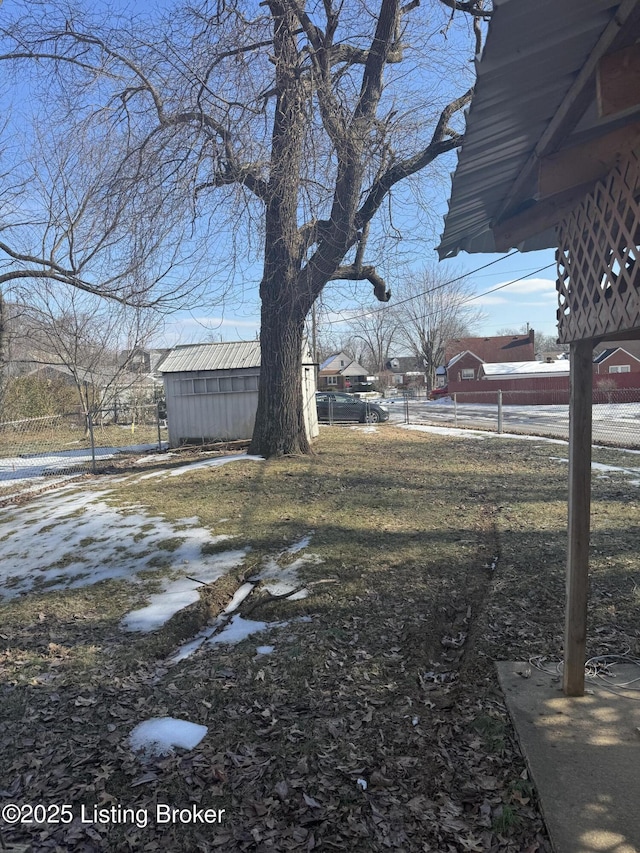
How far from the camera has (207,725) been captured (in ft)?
9.17

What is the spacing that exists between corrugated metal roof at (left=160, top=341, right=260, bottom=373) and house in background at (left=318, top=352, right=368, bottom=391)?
43.7 metres

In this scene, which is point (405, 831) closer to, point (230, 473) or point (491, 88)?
point (491, 88)

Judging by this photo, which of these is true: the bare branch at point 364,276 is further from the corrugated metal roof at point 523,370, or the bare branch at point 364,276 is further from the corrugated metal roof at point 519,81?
the corrugated metal roof at point 523,370

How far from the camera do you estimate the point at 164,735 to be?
2.72 metres

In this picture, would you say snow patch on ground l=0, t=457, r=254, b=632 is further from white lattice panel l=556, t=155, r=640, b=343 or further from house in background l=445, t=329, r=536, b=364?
house in background l=445, t=329, r=536, b=364

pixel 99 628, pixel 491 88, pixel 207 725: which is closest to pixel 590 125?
pixel 491 88

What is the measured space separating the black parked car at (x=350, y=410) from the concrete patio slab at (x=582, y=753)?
2018 cm

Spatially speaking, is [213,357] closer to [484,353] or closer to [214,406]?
[214,406]

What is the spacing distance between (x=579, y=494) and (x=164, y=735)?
2347mm

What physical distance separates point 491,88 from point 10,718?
3676 millimetres

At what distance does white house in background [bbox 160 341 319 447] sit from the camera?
15.5 meters

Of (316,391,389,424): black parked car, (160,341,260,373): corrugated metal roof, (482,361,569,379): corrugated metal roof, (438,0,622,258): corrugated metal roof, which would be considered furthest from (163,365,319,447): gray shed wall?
(482,361,569,379): corrugated metal roof

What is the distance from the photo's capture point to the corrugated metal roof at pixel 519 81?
1.51 metres

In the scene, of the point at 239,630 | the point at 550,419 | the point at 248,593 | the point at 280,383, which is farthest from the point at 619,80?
the point at 550,419
